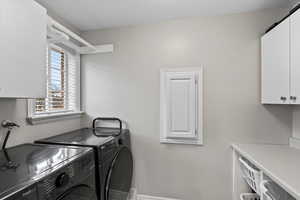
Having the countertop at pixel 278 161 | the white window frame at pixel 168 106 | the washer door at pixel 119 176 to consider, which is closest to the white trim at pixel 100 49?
the white window frame at pixel 168 106

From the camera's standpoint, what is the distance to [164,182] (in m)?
2.02

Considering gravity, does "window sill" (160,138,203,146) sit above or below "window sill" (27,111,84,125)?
below

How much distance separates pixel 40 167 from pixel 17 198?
0.26 m

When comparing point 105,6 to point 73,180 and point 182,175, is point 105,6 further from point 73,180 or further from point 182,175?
point 182,175

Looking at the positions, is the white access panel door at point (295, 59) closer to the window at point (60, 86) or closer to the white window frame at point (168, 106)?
the white window frame at point (168, 106)

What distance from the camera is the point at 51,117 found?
176 centimetres

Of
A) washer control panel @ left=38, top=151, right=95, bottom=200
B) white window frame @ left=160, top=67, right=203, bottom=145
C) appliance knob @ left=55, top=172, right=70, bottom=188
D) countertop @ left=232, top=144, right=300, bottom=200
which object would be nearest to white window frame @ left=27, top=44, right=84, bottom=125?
washer control panel @ left=38, top=151, right=95, bottom=200

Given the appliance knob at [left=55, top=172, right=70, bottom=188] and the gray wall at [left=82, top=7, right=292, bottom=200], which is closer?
the appliance knob at [left=55, top=172, right=70, bottom=188]

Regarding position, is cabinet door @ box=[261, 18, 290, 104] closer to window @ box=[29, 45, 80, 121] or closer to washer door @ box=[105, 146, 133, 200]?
washer door @ box=[105, 146, 133, 200]

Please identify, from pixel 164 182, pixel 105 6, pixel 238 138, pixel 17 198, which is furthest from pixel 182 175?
pixel 105 6

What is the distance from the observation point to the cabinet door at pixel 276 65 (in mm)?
1416

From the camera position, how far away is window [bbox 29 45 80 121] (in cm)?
179

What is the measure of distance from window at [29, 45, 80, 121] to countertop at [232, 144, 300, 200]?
2.00 metres

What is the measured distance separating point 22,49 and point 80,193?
3.31 ft
